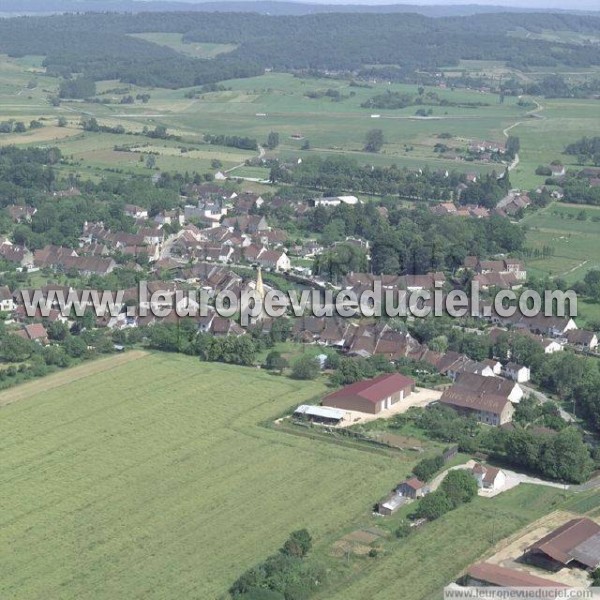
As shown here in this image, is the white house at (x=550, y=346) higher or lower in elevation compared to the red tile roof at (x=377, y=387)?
lower

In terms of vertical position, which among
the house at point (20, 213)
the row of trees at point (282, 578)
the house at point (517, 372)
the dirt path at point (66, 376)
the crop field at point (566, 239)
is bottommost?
the crop field at point (566, 239)

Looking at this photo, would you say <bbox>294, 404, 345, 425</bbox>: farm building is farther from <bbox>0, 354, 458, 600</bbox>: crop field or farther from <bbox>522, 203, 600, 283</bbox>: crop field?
<bbox>522, 203, 600, 283</bbox>: crop field

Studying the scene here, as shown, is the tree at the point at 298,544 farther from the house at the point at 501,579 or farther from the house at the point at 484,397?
the house at the point at 484,397

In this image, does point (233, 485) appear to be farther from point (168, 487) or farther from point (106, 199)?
point (106, 199)

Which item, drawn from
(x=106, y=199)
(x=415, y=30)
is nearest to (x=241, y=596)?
(x=106, y=199)

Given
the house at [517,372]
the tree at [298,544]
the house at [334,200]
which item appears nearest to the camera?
the tree at [298,544]

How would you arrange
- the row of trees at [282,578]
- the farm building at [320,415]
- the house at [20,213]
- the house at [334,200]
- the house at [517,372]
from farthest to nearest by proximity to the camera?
1. the house at [334,200]
2. the house at [20,213]
3. the house at [517,372]
4. the farm building at [320,415]
5. the row of trees at [282,578]

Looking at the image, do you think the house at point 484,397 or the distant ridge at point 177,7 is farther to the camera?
the distant ridge at point 177,7

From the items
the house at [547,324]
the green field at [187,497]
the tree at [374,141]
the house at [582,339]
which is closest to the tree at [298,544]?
the green field at [187,497]
